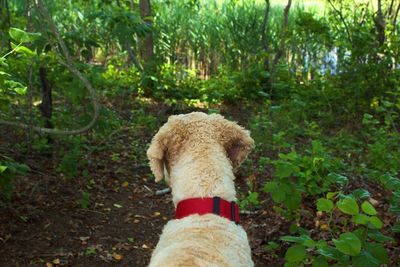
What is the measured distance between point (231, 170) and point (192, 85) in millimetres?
6990

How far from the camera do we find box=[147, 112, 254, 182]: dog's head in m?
2.35

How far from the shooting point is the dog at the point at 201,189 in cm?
190

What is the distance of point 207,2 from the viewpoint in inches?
477

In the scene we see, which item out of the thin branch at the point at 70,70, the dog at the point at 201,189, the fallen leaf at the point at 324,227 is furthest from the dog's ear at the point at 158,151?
the thin branch at the point at 70,70

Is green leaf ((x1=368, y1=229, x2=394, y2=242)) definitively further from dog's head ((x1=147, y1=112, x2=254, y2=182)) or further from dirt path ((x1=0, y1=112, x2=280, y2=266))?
dirt path ((x1=0, y1=112, x2=280, y2=266))

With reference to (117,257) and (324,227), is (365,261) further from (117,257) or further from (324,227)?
(117,257)

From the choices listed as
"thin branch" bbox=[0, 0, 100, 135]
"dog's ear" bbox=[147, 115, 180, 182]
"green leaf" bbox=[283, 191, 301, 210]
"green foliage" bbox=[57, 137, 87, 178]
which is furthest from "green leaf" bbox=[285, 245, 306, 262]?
"green foliage" bbox=[57, 137, 87, 178]

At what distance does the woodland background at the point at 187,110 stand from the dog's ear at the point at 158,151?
83 centimetres

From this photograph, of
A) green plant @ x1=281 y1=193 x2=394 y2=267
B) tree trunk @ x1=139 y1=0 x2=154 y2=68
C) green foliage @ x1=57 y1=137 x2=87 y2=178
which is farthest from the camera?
tree trunk @ x1=139 y1=0 x2=154 y2=68

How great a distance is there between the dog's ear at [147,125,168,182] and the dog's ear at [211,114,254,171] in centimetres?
28

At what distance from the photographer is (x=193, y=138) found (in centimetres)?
234

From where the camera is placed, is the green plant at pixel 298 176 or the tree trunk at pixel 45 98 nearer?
the green plant at pixel 298 176

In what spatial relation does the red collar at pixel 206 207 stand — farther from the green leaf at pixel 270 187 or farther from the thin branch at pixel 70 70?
the thin branch at pixel 70 70

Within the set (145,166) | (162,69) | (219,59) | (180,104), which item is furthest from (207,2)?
(145,166)
